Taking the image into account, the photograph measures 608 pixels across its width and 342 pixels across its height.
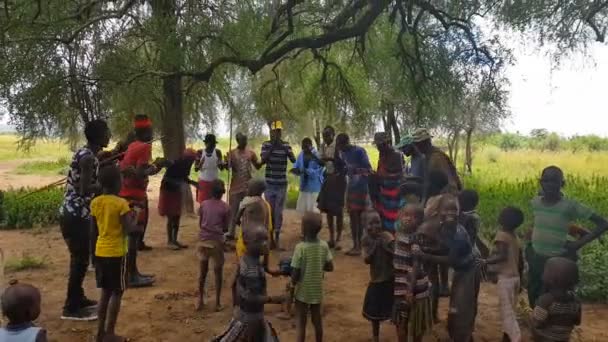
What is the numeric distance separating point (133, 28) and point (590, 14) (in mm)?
6553

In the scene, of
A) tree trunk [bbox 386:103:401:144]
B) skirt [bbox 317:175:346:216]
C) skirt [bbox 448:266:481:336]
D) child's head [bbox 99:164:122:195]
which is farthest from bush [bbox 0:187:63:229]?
skirt [bbox 448:266:481:336]

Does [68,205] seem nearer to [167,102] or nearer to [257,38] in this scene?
[257,38]

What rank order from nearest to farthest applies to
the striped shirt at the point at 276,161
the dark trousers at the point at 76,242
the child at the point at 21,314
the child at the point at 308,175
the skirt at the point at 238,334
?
the child at the point at 21,314, the skirt at the point at 238,334, the dark trousers at the point at 76,242, the striped shirt at the point at 276,161, the child at the point at 308,175

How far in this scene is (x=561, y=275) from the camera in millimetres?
3234

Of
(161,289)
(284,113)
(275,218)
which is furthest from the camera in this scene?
(284,113)

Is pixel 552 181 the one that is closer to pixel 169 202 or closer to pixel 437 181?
pixel 437 181

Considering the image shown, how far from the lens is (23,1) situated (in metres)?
7.70

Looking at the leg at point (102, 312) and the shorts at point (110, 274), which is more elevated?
the shorts at point (110, 274)

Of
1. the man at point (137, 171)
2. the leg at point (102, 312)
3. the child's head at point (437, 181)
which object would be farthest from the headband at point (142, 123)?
the child's head at point (437, 181)

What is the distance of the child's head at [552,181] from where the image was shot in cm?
411

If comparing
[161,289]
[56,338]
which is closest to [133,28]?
[161,289]

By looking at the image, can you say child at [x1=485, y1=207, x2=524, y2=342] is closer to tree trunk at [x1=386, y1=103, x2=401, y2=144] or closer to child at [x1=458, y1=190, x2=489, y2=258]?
child at [x1=458, y1=190, x2=489, y2=258]

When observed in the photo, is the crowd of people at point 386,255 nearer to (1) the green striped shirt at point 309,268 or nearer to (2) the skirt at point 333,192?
(1) the green striped shirt at point 309,268

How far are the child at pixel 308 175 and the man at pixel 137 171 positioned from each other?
2.37 metres
